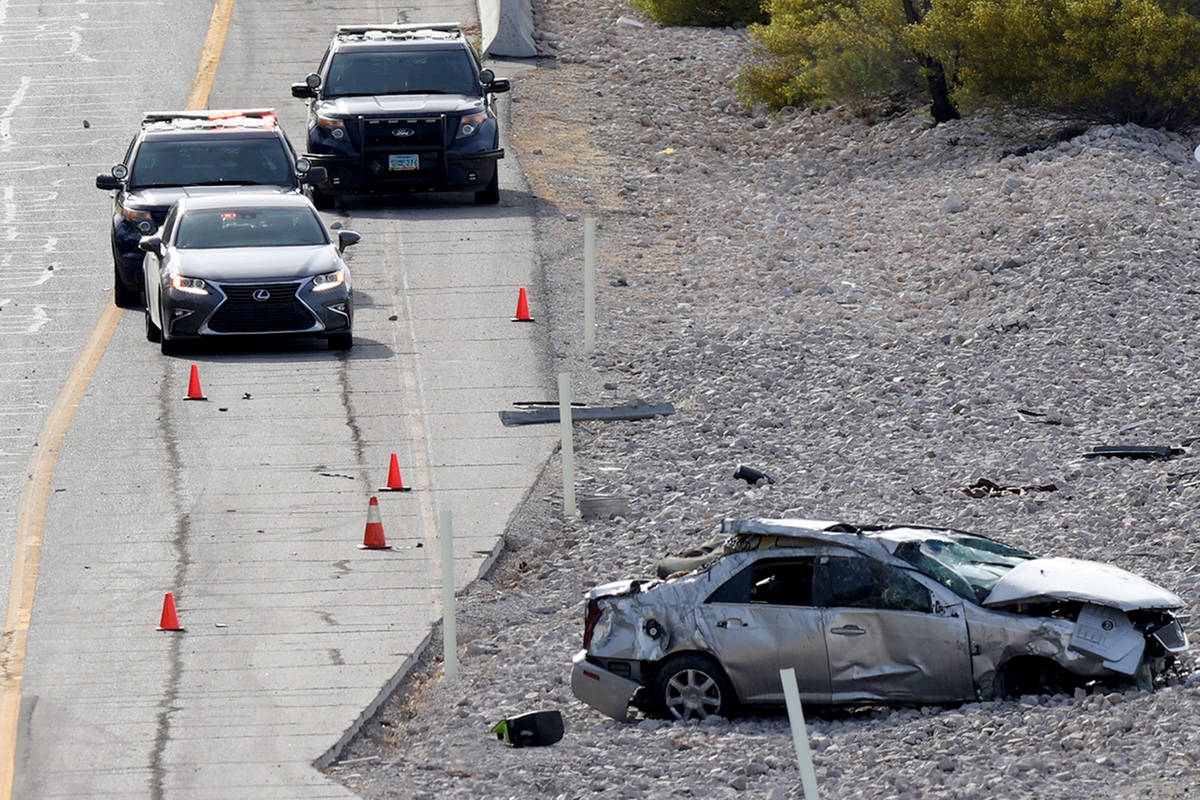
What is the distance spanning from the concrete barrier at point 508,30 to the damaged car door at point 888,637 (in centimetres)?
2607

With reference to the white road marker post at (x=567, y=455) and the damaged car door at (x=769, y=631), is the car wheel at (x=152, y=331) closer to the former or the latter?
the white road marker post at (x=567, y=455)

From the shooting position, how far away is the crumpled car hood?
12234 mm

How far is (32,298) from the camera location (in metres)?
25.3

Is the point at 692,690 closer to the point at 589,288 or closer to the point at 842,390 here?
the point at 842,390

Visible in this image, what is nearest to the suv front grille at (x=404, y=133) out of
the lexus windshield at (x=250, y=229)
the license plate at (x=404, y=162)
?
the license plate at (x=404, y=162)

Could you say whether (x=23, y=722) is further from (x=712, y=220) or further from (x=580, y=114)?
(x=580, y=114)

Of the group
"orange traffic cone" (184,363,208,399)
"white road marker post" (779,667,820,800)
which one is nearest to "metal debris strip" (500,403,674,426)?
"orange traffic cone" (184,363,208,399)

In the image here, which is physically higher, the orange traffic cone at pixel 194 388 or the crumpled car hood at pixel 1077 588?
the crumpled car hood at pixel 1077 588

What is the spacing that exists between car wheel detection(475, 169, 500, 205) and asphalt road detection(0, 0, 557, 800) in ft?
0.66

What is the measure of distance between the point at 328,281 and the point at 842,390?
216 inches

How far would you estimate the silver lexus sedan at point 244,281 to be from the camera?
2172 cm

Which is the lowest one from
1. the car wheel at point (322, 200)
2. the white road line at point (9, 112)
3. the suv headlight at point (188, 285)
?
the white road line at point (9, 112)

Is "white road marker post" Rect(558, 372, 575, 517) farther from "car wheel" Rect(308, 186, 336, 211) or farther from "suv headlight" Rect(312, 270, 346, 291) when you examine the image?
"car wheel" Rect(308, 186, 336, 211)

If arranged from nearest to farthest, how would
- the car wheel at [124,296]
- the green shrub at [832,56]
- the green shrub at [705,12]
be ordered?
the car wheel at [124,296]
the green shrub at [832,56]
the green shrub at [705,12]
